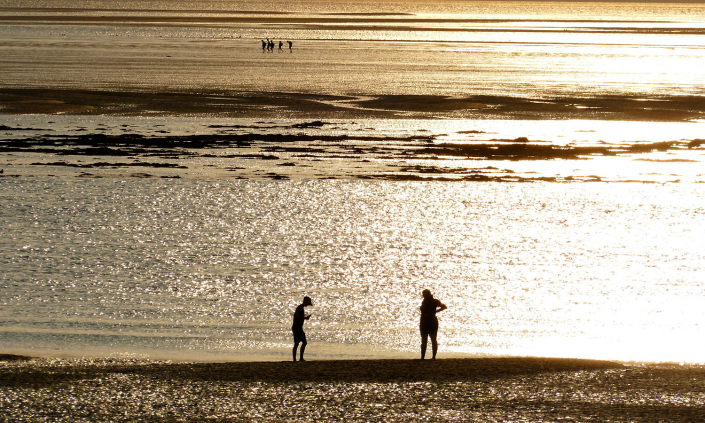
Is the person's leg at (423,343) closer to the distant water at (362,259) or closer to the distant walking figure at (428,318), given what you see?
the distant walking figure at (428,318)

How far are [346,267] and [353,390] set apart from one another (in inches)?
380

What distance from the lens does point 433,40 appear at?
108625mm

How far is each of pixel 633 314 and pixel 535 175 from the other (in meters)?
16.2

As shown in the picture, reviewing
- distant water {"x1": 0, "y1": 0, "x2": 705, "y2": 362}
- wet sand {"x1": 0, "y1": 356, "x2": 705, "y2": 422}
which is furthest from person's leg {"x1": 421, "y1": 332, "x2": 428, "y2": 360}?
distant water {"x1": 0, "y1": 0, "x2": 705, "y2": 362}

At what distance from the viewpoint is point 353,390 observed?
1431 centimetres

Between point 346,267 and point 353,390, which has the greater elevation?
point 346,267

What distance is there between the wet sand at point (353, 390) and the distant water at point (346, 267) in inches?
64.8

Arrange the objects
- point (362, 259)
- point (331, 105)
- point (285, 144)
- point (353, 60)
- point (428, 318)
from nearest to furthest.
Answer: point (428, 318)
point (362, 259)
point (285, 144)
point (331, 105)
point (353, 60)

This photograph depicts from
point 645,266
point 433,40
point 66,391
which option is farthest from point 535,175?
point 433,40

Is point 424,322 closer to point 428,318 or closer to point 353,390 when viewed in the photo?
point 428,318

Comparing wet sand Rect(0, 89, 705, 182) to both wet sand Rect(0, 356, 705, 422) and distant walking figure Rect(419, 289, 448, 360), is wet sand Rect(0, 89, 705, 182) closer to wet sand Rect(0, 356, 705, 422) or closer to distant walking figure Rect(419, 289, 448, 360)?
distant walking figure Rect(419, 289, 448, 360)

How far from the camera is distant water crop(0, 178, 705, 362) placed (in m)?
18.5

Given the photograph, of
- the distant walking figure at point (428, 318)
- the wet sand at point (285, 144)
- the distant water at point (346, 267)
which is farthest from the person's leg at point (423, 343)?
the wet sand at point (285, 144)

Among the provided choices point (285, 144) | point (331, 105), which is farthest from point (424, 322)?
point (331, 105)
